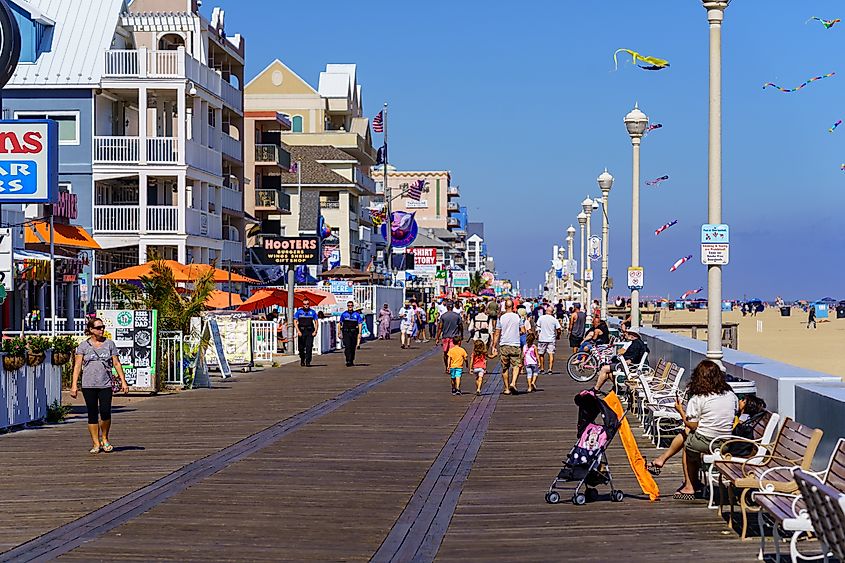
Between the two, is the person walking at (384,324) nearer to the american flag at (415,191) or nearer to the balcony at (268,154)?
the balcony at (268,154)

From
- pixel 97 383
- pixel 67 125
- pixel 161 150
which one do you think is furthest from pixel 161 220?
pixel 97 383

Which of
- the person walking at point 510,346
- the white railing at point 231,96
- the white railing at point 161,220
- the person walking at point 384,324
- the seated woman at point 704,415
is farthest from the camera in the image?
the person walking at point 384,324

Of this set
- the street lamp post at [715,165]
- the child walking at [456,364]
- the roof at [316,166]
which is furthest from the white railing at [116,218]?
the roof at [316,166]

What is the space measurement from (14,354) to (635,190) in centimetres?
1821

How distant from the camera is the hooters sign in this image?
20.7m

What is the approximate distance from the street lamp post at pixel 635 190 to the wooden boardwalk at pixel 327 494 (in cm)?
1012

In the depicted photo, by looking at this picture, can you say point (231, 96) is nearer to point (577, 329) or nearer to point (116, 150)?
point (116, 150)

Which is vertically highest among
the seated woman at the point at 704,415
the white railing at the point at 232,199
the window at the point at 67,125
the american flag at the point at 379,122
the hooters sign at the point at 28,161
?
the american flag at the point at 379,122

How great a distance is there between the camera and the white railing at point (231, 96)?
191 ft

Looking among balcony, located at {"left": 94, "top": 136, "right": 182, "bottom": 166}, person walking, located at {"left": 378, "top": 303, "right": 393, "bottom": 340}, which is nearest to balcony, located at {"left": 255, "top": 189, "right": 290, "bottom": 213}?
person walking, located at {"left": 378, "top": 303, "right": 393, "bottom": 340}

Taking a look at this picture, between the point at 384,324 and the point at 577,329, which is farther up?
the point at 577,329

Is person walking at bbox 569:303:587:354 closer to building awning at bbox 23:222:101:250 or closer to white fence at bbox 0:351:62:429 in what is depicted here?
building awning at bbox 23:222:101:250

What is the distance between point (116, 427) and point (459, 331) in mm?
11141

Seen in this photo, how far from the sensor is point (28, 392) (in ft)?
66.0
